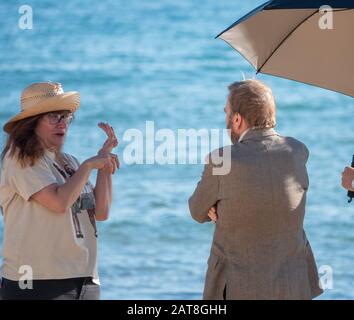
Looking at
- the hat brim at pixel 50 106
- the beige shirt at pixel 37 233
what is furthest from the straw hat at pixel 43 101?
the beige shirt at pixel 37 233

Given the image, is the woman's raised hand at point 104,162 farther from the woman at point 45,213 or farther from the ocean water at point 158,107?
the ocean water at point 158,107

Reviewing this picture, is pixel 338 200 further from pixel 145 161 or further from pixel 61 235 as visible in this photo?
pixel 61 235

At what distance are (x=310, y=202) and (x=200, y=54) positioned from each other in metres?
5.87

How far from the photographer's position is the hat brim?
4.04 meters

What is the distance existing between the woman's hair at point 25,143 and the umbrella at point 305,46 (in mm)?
919

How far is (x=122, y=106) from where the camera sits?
14.1 m

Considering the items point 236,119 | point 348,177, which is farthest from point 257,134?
point 348,177

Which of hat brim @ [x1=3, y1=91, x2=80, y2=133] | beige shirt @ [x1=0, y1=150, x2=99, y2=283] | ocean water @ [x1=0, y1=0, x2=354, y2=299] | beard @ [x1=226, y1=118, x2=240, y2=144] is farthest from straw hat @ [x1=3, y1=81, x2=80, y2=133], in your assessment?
ocean water @ [x1=0, y1=0, x2=354, y2=299]

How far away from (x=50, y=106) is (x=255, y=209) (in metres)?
0.91

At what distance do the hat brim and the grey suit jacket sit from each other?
26.3 inches

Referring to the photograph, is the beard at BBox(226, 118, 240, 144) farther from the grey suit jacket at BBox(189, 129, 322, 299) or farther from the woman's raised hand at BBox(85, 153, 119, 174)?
the woman's raised hand at BBox(85, 153, 119, 174)

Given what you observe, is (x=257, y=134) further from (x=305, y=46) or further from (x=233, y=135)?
(x=305, y=46)

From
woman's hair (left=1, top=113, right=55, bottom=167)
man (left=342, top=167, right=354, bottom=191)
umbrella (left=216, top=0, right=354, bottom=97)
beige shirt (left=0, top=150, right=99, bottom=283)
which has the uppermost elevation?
umbrella (left=216, top=0, right=354, bottom=97)
